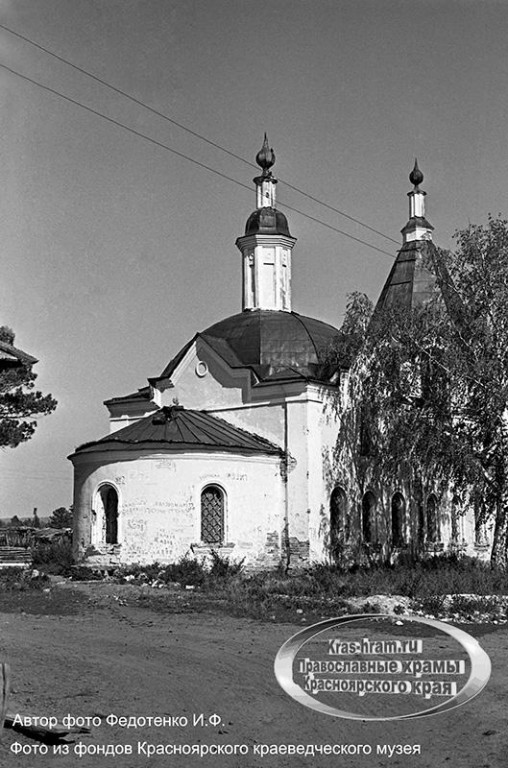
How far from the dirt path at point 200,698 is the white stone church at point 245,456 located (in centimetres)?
811

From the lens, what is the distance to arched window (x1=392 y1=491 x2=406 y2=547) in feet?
83.7

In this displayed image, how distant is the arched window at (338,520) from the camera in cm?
2328

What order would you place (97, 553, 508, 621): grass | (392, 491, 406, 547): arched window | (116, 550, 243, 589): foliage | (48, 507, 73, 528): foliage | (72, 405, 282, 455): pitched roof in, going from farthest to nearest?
(48, 507, 73, 528): foliage < (392, 491, 406, 547): arched window < (72, 405, 282, 455): pitched roof < (116, 550, 243, 589): foliage < (97, 553, 508, 621): grass

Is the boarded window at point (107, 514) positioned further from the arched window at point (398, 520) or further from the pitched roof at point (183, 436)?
the arched window at point (398, 520)

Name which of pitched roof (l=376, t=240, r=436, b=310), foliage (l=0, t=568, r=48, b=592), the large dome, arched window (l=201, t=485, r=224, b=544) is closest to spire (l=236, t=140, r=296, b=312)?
the large dome

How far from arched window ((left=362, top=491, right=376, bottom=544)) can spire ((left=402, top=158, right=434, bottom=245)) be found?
850cm

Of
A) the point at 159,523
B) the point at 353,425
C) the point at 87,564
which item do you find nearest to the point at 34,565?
the point at 87,564

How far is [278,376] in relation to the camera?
77.2 feet

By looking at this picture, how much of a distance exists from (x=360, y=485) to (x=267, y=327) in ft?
15.8

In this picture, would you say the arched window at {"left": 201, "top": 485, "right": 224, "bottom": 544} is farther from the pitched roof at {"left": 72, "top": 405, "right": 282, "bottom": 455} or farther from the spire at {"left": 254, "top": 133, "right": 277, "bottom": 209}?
the spire at {"left": 254, "top": 133, "right": 277, "bottom": 209}

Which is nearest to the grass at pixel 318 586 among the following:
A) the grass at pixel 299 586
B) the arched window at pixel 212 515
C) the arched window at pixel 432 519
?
the grass at pixel 299 586

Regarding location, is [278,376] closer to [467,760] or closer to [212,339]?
[212,339]

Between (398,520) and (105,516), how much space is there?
8328 millimetres

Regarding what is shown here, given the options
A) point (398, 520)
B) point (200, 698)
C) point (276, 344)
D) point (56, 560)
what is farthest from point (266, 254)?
point (200, 698)
